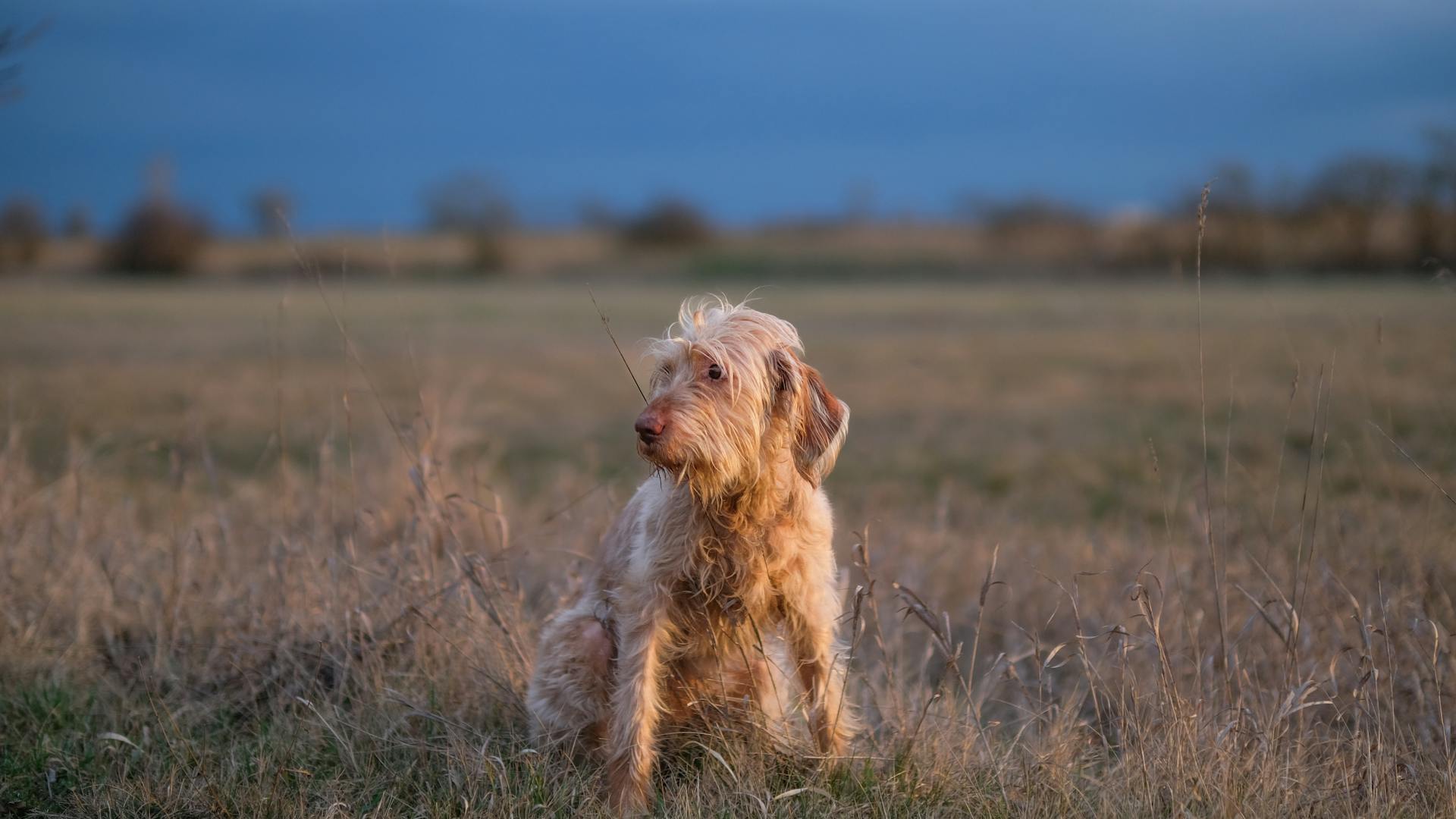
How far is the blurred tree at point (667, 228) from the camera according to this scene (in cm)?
7375

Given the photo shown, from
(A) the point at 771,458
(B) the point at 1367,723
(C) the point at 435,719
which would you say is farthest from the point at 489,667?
(B) the point at 1367,723

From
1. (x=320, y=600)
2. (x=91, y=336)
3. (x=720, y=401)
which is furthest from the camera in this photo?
(x=91, y=336)

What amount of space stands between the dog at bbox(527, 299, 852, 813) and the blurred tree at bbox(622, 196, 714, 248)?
69.8 meters

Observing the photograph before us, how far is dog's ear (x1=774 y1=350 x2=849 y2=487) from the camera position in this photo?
3.64 metres

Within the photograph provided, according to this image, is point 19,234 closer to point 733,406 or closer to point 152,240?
point 152,240

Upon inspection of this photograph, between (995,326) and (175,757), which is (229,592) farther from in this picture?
(995,326)

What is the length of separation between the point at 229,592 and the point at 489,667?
1778 millimetres

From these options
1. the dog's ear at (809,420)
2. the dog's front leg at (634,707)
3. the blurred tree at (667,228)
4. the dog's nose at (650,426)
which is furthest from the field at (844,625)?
the blurred tree at (667,228)

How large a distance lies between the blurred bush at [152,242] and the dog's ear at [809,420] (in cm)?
6136

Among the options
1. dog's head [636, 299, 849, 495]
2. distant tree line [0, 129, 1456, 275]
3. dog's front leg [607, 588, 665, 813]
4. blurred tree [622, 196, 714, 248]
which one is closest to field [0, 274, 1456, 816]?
dog's front leg [607, 588, 665, 813]

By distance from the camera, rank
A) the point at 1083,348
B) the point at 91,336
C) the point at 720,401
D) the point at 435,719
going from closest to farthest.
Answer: the point at 720,401 → the point at 435,719 → the point at 1083,348 → the point at 91,336

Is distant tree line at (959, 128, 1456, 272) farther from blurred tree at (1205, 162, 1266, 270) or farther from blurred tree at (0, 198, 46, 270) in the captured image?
blurred tree at (0, 198, 46, 270)

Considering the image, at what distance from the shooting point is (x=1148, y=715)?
420 cm

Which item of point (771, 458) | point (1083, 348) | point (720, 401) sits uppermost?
point (720, 401)
